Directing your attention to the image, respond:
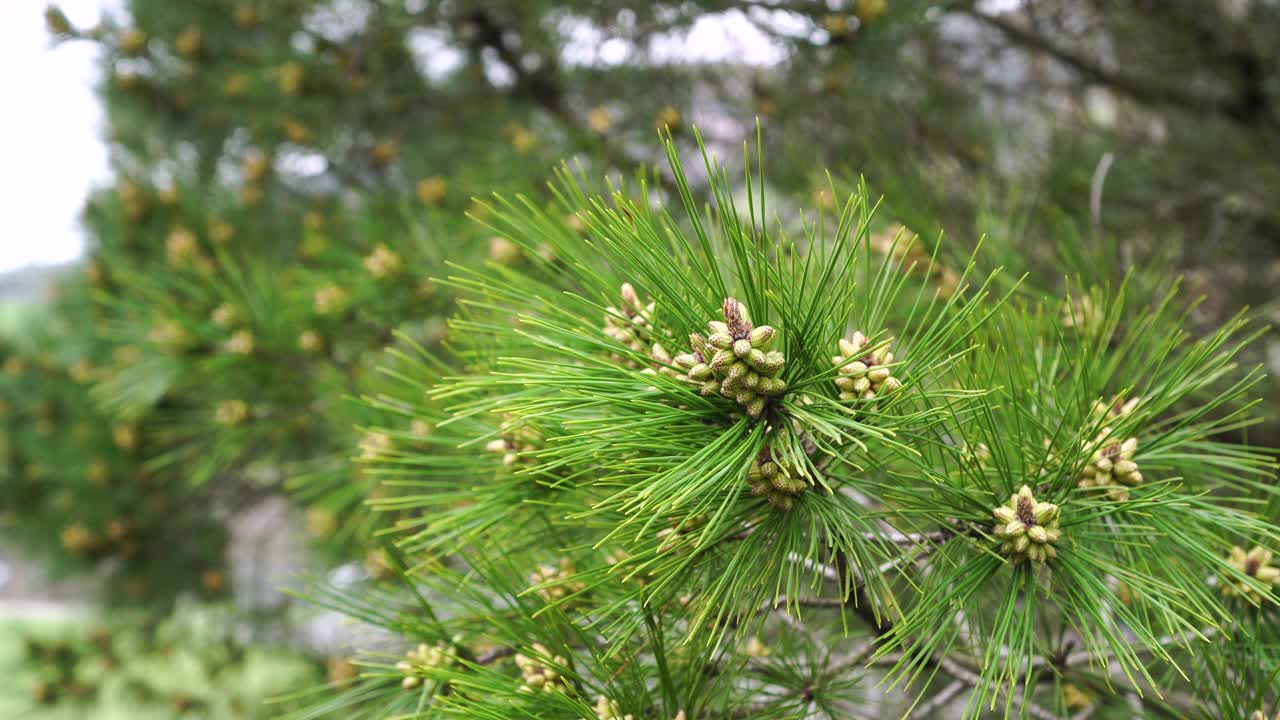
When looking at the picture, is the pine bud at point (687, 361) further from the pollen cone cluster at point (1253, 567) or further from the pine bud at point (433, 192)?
the pine bud at point (433, 192)

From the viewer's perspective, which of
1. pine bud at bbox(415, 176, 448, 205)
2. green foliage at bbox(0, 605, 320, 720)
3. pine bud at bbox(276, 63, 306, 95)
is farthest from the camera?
green foliage at bbox(0, 605, 320, 720)

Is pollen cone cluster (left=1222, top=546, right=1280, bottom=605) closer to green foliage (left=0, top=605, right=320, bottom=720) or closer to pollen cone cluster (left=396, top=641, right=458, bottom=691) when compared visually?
pollen cone cluster (left=396, top=641, right=458, bottom=691)

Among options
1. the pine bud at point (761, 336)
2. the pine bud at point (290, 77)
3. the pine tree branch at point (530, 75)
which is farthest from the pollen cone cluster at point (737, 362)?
the pine bud at point (290, 77)

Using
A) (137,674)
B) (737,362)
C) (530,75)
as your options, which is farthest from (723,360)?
(137,674)

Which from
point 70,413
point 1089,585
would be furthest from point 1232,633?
point 70,413

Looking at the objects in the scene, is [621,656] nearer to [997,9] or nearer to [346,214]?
[346,214]

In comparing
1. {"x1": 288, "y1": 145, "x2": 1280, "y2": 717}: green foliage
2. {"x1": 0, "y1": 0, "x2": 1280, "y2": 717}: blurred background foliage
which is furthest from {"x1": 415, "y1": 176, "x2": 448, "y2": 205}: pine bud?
{"x1": 288, "y1": 145, "x2": 1280, "y2": 717}: green foliage
